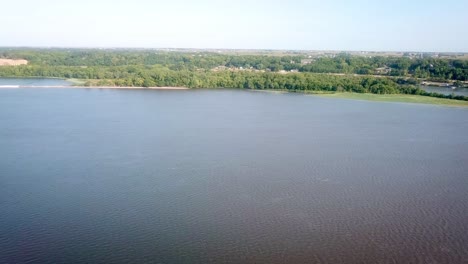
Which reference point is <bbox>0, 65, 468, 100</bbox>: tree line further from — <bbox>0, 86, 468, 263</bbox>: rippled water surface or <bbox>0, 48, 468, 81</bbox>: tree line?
<bbox>0, 86, 468, 263</bbox>: rippled water surface

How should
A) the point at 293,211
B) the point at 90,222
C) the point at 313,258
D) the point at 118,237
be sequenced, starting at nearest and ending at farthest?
the point at 313,258, the point at 118,237, the point at 90,222, the point at 293,211

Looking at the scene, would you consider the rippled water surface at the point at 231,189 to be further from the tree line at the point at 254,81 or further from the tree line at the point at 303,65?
the tree line at the point at 303,65

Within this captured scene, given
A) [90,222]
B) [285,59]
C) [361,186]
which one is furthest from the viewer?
[285,59]

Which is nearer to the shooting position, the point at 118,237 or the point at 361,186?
the point at 118,237

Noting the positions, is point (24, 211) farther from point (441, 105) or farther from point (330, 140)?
point (441, 105)

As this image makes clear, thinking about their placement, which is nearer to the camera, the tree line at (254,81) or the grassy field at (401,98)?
the grassy field at (401,98)

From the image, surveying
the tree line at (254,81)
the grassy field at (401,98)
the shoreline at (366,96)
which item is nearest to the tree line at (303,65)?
the tree line at (254,81)

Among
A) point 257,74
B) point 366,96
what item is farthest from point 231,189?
point 257,74

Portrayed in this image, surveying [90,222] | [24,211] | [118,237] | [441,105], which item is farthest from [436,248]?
[441,105]
